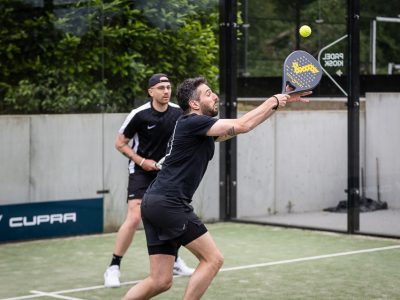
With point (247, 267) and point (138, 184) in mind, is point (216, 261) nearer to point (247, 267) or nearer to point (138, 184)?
point (138, 184)

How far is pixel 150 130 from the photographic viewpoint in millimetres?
9133

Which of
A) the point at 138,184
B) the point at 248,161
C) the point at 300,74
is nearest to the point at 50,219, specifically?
the point at 138,184

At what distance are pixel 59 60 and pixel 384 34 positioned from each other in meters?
3.68

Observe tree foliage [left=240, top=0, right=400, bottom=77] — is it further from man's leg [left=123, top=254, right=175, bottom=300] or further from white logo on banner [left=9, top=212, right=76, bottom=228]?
man's leg [left=123, top=254, right=175, bottom=300]

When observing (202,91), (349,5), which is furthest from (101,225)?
(202,91)

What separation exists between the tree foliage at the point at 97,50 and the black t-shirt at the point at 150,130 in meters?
2.47

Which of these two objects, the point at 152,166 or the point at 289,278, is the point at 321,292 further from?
the point at 152,166

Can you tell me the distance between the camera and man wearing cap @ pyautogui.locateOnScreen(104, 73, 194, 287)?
892 cm

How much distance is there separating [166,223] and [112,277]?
7.39 ft

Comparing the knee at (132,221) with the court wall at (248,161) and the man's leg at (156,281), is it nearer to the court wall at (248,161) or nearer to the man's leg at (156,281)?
the man's leg at (156,281)

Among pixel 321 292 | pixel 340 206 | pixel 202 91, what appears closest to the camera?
pixel 202 91

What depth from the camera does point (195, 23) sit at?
502 inches

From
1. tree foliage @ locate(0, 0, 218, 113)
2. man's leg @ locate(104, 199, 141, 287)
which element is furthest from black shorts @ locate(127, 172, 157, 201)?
tree foliage @ locate(0, 0, 218, 113)

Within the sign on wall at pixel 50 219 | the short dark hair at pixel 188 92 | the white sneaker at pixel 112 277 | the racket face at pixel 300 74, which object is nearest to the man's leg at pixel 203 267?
the short dark hair at pixel 188 92
